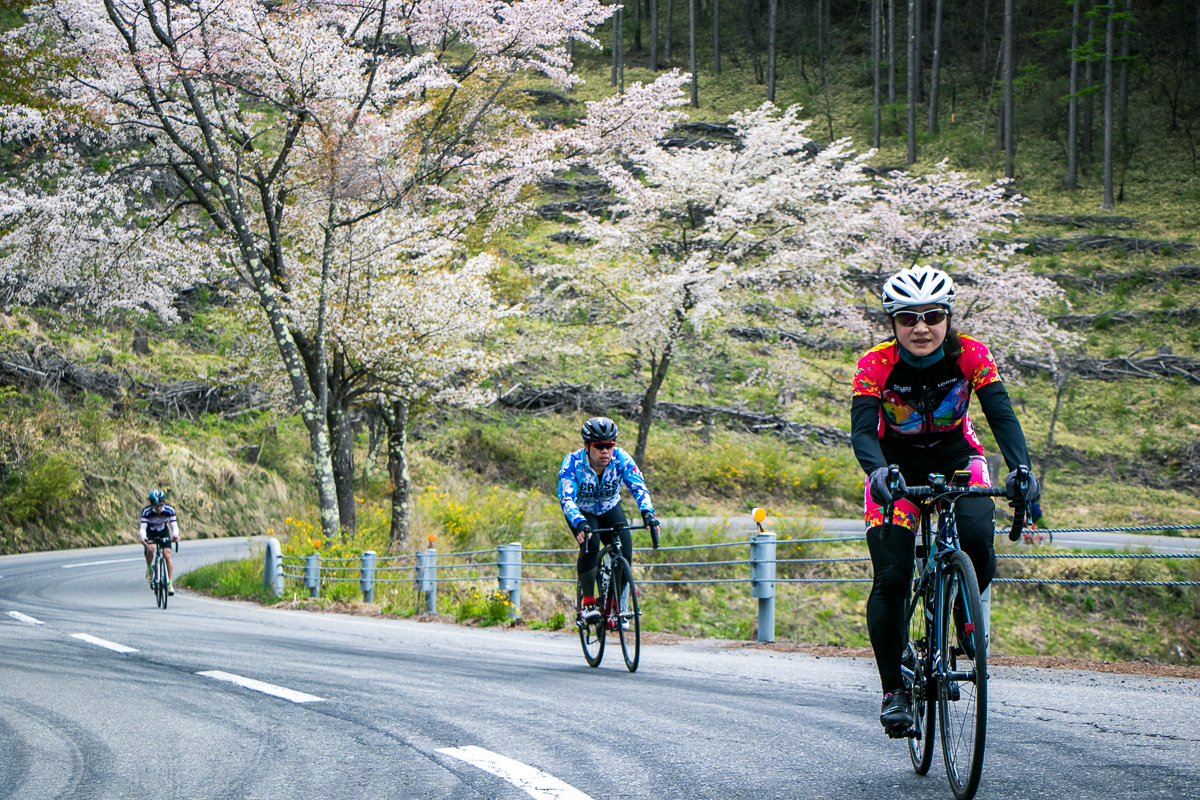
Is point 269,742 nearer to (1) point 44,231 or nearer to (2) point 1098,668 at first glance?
(2) point 1098,668

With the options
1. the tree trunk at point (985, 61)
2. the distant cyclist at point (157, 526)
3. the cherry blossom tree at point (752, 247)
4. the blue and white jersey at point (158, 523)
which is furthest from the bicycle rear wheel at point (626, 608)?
the tree trunk at point (985, 61)

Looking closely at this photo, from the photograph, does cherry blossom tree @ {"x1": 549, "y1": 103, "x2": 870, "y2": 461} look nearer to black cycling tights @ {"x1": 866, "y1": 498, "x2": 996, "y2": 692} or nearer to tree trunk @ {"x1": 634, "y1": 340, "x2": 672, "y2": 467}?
tree trunk @ {"x1": 634, "y1": 340, "x2": 672, "y2": 467}

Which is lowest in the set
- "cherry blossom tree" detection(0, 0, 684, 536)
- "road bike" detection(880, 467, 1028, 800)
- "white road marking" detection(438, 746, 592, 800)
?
"white road marking" detection(438, 746, 592, 800)

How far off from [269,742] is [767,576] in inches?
281

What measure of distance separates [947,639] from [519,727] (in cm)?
273

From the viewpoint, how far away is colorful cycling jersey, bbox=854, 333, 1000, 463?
426cm

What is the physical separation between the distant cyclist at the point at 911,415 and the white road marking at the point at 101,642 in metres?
8.30

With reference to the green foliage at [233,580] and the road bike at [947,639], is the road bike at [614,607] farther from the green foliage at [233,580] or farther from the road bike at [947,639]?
the green foliage at [233,580]

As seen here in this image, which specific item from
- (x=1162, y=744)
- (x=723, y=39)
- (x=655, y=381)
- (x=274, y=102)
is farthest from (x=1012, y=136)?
(x=1162, y=744)

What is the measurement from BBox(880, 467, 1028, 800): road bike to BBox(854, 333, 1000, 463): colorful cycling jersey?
33 cm

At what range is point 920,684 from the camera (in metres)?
3.98

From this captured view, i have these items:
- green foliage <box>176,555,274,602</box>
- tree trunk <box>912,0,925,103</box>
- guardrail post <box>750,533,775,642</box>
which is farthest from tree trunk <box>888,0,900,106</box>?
guardrail post <box>750,533,775,642</box>

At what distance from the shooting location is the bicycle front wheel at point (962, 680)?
3.50m

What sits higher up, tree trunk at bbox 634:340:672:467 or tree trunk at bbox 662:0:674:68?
tree trunk at bbox 662:0:674:68
